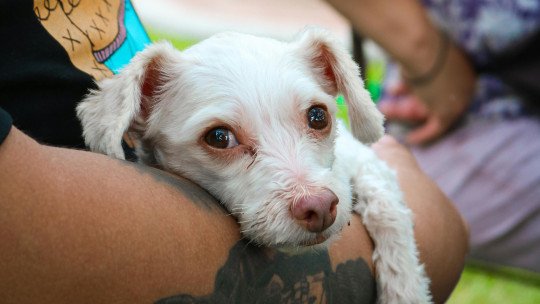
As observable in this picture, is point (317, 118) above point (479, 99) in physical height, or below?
above

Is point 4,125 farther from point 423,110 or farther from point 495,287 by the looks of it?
point 423,110

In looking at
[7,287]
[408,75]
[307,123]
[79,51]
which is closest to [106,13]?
[79,51]

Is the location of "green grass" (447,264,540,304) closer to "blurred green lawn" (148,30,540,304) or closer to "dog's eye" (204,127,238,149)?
"blurred green lawn" (148,30,540,304)

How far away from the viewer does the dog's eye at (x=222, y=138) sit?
1.50m

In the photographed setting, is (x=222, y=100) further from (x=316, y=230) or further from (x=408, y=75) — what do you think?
(x=408, y=75)

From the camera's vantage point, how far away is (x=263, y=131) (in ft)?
4.85

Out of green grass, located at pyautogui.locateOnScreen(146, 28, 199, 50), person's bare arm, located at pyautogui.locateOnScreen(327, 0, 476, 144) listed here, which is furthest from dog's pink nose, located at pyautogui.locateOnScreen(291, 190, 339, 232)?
green grass, located at pyautogui.locateOnScreen(146, 28, 199, 50)

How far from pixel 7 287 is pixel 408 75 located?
305cm

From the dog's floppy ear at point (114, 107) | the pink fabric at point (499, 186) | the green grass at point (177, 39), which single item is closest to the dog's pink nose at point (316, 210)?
the dog's floppy ear at point (114, 107)

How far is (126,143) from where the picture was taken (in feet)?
5.57

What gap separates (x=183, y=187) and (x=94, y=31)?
16.6 inches

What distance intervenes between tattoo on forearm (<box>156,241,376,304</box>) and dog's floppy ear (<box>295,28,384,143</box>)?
0.37 m

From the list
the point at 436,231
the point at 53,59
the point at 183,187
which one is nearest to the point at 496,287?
the point at 436,231

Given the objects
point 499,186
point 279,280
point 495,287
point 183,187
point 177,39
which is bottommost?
point 177,39
